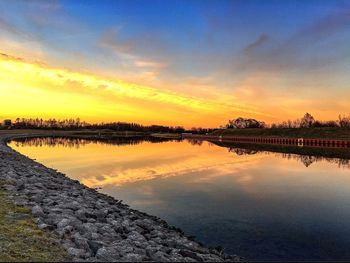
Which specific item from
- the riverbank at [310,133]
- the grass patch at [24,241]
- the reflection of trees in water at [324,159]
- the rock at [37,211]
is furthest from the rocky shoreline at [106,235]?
the riverbank at [310,133]

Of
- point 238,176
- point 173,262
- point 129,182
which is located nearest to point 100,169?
point 129,182

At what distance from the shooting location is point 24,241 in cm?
847

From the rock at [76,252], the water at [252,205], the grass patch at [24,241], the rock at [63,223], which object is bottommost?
the water at [252,205]

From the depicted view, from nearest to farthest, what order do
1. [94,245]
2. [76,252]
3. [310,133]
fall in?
[76,252] → [94,245] → [310,133]

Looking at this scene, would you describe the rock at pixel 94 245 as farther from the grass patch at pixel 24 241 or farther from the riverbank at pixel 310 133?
the riverbank at pixel 310 133

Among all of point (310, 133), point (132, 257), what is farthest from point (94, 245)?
point (310, 133)

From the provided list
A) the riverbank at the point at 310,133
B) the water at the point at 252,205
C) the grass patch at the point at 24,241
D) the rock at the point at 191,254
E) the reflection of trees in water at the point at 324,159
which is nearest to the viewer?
the grass patch at the point at 24,241

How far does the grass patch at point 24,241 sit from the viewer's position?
757 centimetres

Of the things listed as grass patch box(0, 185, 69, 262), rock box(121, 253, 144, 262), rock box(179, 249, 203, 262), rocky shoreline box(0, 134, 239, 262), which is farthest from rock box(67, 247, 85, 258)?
rock box(179, 249, 203, 262)

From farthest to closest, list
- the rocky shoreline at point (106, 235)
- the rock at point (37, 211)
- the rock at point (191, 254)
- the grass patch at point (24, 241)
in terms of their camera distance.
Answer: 1. the rock at point (37, 211)
2. the rock at point (191, 254)
3. the rocky shoreline at point (106, 235)
4. the grass patch at point (24, 241)

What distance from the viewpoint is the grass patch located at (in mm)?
7570

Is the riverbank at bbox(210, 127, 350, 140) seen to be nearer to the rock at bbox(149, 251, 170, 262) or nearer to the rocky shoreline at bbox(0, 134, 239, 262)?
the rocky shoreline at bbox(0, 134, 239, 262)

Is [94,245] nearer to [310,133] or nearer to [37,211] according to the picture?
[37,211]

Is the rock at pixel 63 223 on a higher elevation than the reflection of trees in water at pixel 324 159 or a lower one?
higher
